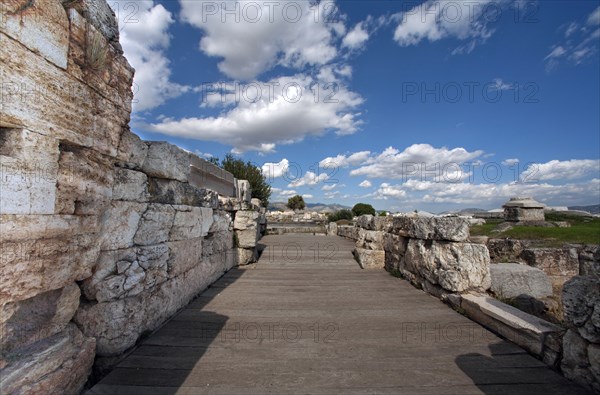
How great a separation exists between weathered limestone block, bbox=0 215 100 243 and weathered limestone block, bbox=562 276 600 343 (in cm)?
389

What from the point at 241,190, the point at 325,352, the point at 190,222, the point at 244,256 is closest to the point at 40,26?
the point at 190,222

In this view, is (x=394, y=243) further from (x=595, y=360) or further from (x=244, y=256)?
(x=595, y=360)

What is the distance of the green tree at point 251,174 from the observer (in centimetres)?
2475

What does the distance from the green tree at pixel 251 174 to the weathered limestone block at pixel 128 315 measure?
68.4ft

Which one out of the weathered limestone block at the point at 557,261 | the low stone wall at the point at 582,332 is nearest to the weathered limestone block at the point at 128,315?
the low stone wall at the point at 582,332

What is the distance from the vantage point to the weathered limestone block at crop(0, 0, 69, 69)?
1.74m

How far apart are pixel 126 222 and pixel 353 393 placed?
8.17 ft

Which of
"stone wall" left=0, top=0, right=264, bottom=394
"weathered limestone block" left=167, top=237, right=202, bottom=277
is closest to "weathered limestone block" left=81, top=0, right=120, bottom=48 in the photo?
"stone wall" left=0, top=0, right=264, bottom=394

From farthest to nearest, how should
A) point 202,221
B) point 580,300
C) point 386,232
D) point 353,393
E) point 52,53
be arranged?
point 386,232, point 202,221, point 580,300, point 353,393, point 52,53

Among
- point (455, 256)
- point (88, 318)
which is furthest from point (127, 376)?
point (455, 256)

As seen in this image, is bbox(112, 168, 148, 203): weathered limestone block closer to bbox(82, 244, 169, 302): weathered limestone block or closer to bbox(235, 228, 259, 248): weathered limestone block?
bbox(82, 244, 169, 302): weathered limestone block

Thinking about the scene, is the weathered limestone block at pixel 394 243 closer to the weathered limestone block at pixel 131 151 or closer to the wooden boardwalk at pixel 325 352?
the wooden boardwalk at pixel 325 352

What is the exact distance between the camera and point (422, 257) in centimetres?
496

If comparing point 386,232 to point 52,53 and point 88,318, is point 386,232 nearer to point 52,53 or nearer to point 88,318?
point 88,318
